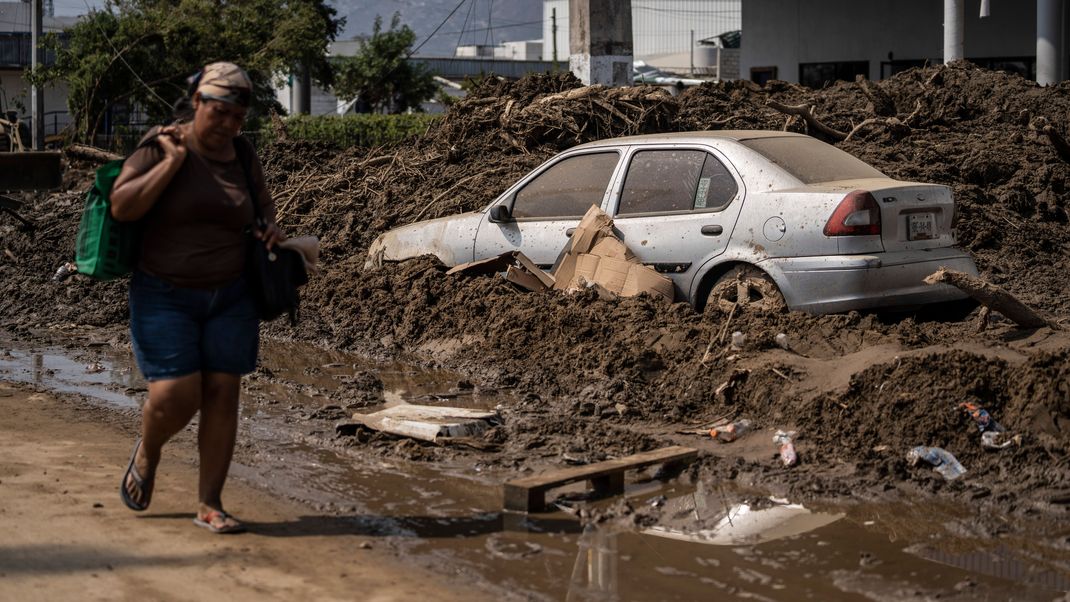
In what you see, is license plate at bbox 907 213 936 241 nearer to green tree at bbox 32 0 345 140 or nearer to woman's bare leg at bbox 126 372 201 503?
woman's bare leg at bbox 126 372 201 503

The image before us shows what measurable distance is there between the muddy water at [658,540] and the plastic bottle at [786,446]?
42cm

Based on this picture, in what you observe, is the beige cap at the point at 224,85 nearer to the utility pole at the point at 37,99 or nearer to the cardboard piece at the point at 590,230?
the cardboard piece at the point at 590,230

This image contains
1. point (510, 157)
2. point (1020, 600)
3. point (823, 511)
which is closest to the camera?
point (1020, 600)

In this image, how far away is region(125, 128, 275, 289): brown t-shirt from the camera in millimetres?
4820

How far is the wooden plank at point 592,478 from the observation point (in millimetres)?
5383

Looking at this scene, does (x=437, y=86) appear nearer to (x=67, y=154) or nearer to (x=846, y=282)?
(x=67, y=154)

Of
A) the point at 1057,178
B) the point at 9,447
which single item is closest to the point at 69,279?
the point at 9,447

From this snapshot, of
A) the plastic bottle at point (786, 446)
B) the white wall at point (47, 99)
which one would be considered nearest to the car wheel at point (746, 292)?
the plastic bottle at point (786, 446)

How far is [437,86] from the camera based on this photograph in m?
53.2

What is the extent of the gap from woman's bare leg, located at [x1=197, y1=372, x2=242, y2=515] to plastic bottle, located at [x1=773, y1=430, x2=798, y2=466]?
8.92ft

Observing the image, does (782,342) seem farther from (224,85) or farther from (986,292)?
(224,85)

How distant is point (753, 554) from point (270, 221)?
2394 millimetres

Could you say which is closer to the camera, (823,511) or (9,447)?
(823,511)

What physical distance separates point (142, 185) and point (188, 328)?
59 cm
